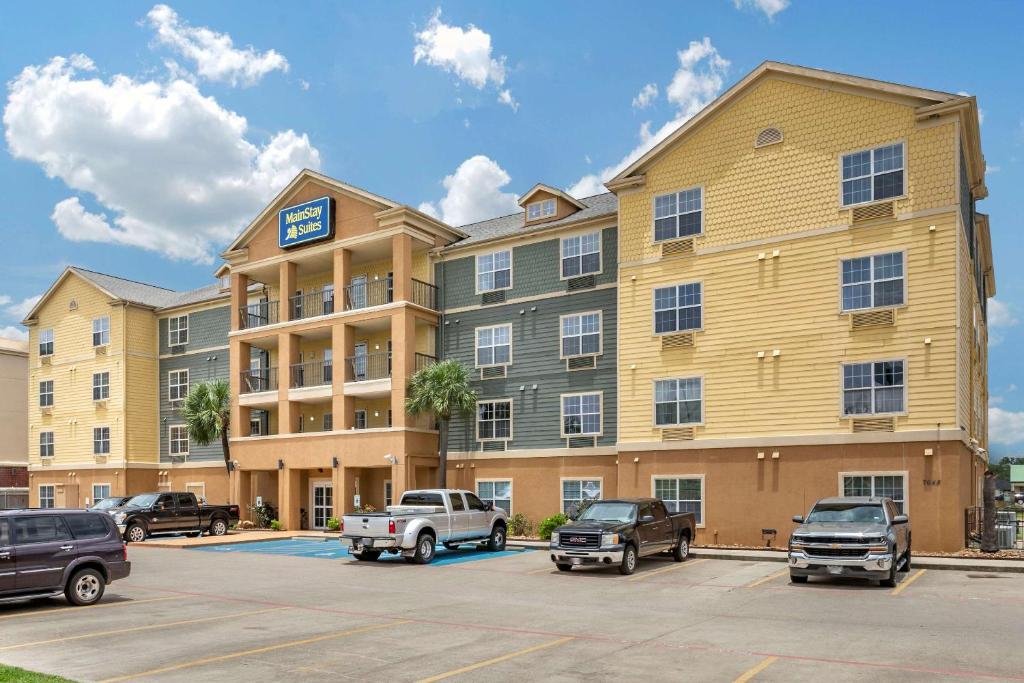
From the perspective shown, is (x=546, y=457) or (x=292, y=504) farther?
(x=292, y=504)

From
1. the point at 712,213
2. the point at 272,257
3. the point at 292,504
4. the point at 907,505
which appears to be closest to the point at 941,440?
the point at 907,505

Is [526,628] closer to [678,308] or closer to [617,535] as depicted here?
[617,535]

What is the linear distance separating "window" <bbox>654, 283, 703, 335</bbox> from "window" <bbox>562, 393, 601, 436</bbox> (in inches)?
146

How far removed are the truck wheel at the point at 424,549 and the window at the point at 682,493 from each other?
25.0 feet

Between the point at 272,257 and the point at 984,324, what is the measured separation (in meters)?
28.9

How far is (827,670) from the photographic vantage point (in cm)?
1053

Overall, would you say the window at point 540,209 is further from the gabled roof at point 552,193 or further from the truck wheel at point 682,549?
the truck wheel at point 682,549

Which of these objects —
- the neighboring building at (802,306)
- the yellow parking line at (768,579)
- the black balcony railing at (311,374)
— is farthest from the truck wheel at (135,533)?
the yellow parking line at (768,579)

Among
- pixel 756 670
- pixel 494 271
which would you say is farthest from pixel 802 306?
pixel 756 670

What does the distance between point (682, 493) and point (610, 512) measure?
6.12 metres

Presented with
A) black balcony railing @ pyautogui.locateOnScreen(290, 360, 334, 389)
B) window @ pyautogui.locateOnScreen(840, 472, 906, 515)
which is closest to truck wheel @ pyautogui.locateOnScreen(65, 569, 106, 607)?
window @ pyautogui.locateOnScreen(840, 472, 906, 515)

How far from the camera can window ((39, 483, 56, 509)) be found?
47.7 meters

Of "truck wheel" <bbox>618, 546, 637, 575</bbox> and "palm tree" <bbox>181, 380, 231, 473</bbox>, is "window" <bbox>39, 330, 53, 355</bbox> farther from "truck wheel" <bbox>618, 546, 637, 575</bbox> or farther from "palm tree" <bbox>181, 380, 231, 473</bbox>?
"truck wheel" <bbox>618, 546, 637, 575</bbox>

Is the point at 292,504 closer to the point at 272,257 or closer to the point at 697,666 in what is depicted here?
the point at 272,257
